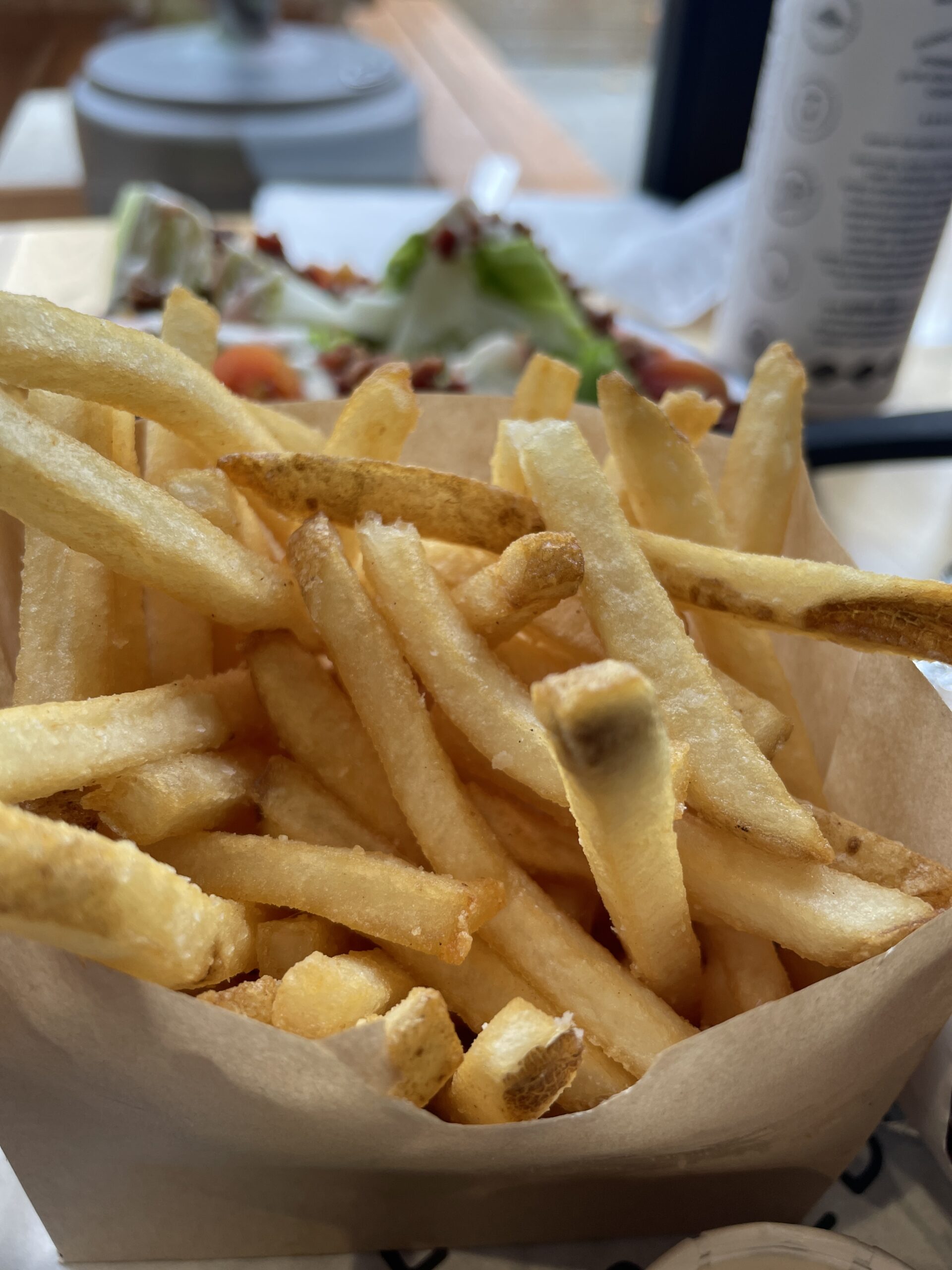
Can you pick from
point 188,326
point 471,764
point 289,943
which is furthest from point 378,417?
point 289,943

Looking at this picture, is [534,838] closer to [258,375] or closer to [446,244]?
[258,375]

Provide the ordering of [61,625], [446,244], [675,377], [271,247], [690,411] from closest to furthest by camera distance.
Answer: [61,625] < [690,411] < [675,377] < [446,244] < [271,247]

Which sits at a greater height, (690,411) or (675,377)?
(690,411)

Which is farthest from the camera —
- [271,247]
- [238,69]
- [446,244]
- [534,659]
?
[238,69]

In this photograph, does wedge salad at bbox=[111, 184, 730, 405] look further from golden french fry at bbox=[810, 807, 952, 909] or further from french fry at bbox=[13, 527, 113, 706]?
golden french fry at bbox=[810, 807, 952, 909]

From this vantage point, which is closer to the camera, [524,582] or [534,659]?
[524,582]

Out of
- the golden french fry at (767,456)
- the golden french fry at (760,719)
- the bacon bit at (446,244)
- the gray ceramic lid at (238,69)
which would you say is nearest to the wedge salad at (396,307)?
the bacon bit at (446,244)

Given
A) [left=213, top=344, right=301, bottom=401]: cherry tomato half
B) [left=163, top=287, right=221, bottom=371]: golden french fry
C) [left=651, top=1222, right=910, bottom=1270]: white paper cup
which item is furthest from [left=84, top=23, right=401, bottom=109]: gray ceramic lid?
[left=651, top=1222, right=910, bottom=1270]: white paper cup
